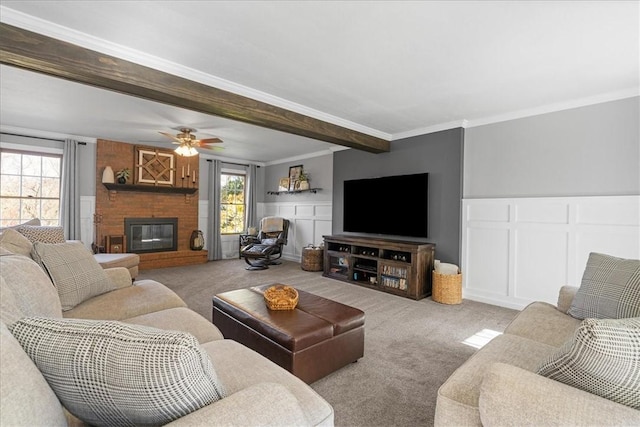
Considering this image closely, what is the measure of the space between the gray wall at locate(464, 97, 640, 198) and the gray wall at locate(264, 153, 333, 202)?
2.76 meters

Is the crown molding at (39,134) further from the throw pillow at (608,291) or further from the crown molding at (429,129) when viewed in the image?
the throw pillow at (608,291)

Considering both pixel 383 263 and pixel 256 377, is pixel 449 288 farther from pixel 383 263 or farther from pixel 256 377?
pixel 256 377

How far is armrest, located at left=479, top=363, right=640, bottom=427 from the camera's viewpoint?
32.0 inches

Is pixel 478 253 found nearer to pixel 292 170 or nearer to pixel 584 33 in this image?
pixel 584 33

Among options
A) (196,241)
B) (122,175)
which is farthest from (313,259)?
(122,175)

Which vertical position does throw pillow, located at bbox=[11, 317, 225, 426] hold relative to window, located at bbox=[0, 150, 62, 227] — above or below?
below

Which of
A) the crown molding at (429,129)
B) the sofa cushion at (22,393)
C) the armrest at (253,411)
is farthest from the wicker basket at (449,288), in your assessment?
the sofa cushion at (22,393)

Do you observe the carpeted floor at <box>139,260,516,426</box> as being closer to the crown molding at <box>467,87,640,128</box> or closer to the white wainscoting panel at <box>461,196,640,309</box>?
the white wainscoting panel at <box>461,196,640,309</box>

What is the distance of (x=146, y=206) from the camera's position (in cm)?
599

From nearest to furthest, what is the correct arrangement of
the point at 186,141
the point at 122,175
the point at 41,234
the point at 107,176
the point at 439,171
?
the point at 41,234
the point at 439,171
the point at 186,141
the point at 107,176
the point at 122,175

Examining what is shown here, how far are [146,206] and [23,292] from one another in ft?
17.8

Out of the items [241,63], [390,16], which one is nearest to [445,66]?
[390,16]

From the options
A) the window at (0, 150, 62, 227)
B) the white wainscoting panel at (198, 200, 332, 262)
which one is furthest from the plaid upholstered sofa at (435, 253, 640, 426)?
the window at (0, 150, 62, 227)

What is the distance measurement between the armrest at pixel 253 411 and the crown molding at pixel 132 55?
2601 millimetres
